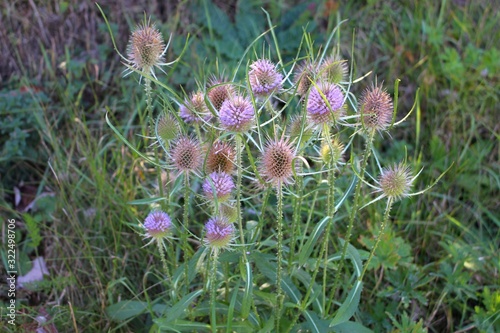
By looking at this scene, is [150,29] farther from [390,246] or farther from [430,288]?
[430,288]

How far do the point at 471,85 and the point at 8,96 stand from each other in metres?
2.58

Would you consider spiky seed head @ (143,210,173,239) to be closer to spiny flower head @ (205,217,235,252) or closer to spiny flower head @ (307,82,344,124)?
spiny flower head @ (205,217,235,252)

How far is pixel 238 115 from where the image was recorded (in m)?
1.58

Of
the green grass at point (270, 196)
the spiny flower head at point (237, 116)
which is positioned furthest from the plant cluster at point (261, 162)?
the green grass at point (270, 196)

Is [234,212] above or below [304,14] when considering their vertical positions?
below

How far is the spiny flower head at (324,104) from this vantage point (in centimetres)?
163

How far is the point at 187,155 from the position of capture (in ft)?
5.70

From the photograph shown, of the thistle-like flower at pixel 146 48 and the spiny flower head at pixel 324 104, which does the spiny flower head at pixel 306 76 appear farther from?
the thistle-like flower at pixel 146 48

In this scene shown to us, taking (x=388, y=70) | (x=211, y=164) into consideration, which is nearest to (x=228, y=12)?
(x=388, y=70)

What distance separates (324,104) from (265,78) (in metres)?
0.20

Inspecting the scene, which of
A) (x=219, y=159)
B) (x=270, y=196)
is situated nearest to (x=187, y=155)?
(x=219, y=159)

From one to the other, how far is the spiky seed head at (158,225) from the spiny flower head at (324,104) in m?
0.56

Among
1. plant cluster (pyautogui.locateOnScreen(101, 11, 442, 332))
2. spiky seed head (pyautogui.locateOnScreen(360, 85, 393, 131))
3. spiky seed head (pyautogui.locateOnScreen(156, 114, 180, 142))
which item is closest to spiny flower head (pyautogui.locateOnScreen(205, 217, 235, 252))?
plant cluster (pyautogui.locateOnScreen(101, 11, 442, 332))

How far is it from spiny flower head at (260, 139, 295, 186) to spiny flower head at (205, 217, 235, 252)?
0.19 meters
